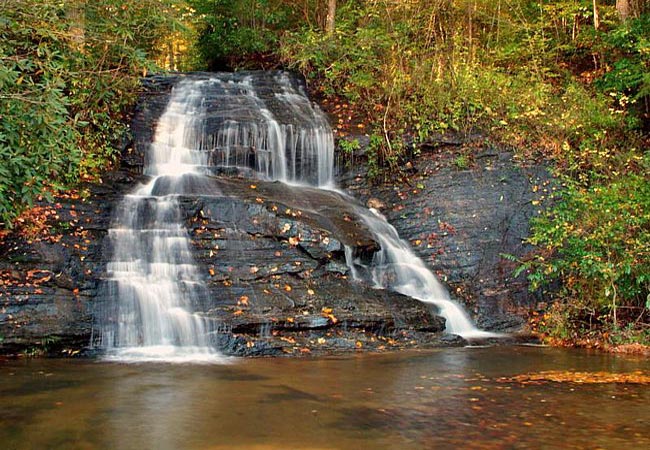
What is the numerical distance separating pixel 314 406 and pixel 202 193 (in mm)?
6662

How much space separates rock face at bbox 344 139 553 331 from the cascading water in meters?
0.49

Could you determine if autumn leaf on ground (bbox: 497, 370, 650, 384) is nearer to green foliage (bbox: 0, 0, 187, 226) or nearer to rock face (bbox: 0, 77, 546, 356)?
rock face (bbox: 0, 77, 546, 356)

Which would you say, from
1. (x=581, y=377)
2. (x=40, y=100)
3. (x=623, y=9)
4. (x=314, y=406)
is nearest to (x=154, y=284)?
(x=40, y=100)

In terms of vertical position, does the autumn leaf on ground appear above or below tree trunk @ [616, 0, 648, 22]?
below

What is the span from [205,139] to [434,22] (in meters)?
7.23

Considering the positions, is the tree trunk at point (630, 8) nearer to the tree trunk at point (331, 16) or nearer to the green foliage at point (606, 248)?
the green foliage at point (606, 248)

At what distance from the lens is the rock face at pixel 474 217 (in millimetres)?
12133

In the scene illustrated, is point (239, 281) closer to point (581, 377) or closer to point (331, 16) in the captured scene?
point (581, 377)

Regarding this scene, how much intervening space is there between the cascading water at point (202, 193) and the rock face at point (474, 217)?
0.49 metres

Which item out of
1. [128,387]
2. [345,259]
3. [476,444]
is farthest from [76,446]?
[345,259]

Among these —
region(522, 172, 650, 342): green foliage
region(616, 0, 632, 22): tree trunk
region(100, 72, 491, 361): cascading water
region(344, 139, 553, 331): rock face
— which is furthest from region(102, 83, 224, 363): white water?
region(616, 0, 632, 22): tree trunk

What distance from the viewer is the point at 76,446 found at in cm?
476

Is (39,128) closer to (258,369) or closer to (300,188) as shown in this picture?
(258,369)

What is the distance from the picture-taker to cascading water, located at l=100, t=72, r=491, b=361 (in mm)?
9227
